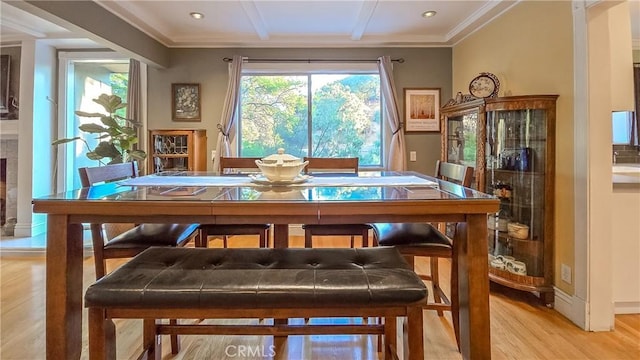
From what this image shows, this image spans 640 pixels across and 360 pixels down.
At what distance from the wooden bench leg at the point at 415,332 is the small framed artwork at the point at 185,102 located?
362 cm

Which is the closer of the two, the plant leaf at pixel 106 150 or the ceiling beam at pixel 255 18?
the ceiling beam at pixel 255 18

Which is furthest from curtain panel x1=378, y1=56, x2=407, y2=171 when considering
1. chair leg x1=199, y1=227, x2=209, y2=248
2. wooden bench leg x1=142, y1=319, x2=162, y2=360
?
wooden bench leg x1=142, y1=319, x2=162, y2=360

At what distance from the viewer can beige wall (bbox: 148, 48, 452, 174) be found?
4059 mm

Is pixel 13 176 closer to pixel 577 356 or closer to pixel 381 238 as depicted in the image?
pixel 381 238

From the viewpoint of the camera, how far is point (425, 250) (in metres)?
1.78

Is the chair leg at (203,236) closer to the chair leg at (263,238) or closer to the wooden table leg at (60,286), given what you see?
the chair leg at (263,238)

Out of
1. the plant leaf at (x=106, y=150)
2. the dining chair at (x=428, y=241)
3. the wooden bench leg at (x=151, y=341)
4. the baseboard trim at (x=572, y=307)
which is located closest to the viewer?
the wooden bench leg at (x=151, y=341)

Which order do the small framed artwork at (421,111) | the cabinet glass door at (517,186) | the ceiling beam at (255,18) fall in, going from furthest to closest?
the small framed artwork at (421,111), the ceiling beam at (255,18), the cabinet glass door at (517,186)

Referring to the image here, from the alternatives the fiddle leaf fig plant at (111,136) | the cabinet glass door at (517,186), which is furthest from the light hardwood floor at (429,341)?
the fiddle leaf fig plant at (111,136)

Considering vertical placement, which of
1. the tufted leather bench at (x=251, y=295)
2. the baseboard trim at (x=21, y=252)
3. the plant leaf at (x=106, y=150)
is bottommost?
the baseboard trim at (x=21, y=252)

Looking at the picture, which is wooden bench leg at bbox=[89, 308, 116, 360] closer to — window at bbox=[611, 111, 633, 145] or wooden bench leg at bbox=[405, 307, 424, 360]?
wooden bench leg at bbox=[405, 307, 424, 360]

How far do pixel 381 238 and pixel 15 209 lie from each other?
4.54 meters

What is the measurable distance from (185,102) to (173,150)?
0.60 meters

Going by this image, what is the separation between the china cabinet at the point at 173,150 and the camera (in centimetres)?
387
